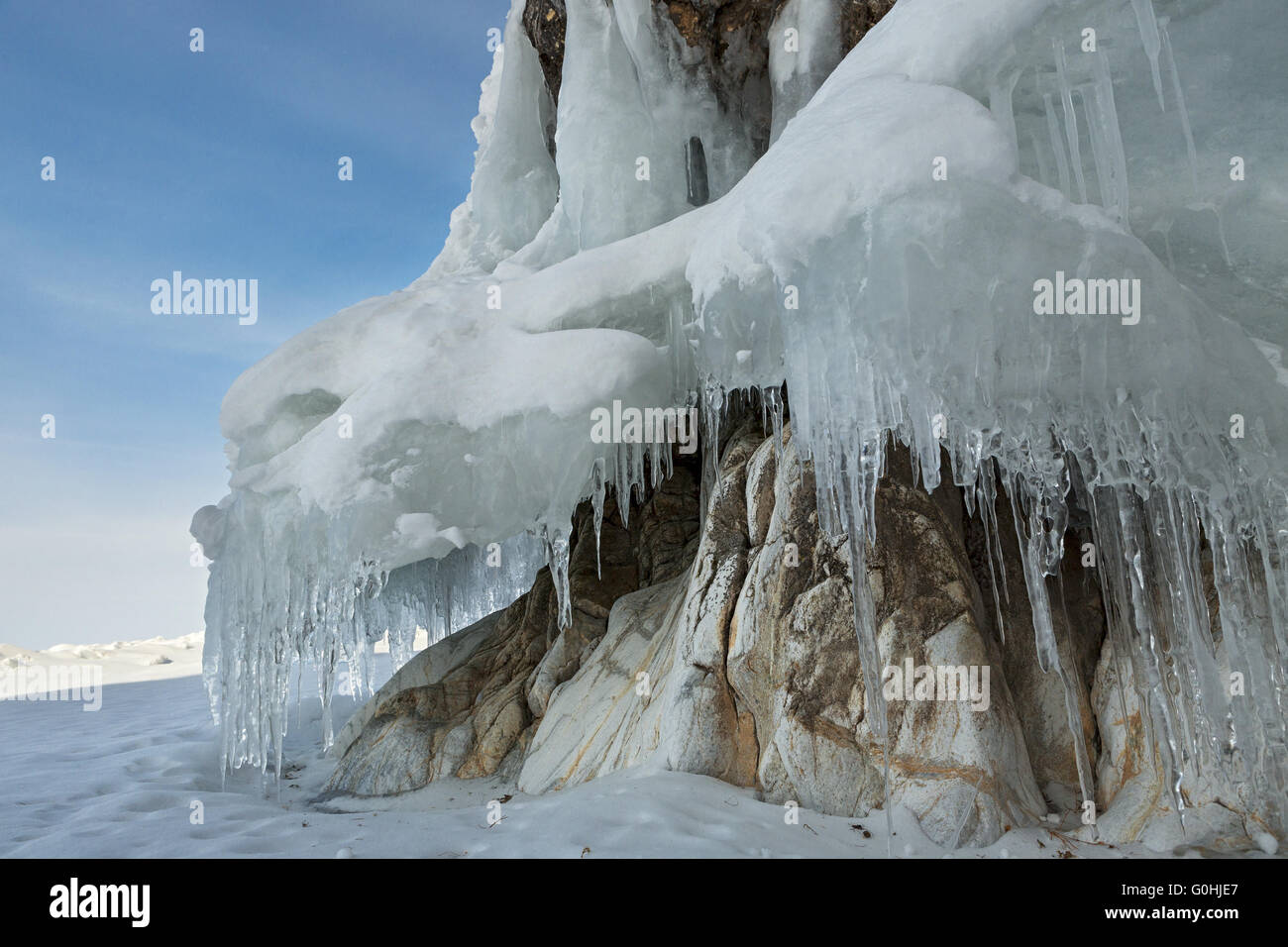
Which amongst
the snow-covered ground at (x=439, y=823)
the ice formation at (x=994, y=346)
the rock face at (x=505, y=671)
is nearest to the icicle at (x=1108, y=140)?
the ice formation at (x=994, y=346)

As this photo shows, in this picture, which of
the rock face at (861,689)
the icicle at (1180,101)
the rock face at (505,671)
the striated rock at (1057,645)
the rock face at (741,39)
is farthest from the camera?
the rock face at (505,671)

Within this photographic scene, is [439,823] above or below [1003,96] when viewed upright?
below

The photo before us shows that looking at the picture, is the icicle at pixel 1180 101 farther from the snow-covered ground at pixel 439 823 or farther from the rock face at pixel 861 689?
the snow-covered ground at pixel 439 823

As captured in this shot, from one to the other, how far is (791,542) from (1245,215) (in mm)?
3032

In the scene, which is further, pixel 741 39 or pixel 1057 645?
pixel 741 39

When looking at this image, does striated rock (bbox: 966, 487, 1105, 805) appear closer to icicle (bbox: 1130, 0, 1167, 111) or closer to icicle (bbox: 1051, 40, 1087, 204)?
icicle (bbox: 1051, 40, 1087, 204)

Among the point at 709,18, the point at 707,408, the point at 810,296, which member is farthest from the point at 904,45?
the point at 709,18

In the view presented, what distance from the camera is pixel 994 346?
3986 millimetres

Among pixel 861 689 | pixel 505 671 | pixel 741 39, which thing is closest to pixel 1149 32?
pixel 861 689

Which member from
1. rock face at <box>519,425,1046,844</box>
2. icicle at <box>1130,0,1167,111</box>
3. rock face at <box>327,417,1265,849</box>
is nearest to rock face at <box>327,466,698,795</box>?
rock face at <box>327,417,1265,849</box>

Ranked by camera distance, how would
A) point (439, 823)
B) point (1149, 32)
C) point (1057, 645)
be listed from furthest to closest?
1. point (1057, 645)
2. point (439, 823)
3. point (1149, 32)

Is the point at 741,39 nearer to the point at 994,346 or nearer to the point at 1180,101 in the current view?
the point at 1180,101

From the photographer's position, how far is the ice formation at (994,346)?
387 centimetres

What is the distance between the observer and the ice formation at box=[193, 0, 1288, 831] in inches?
152
